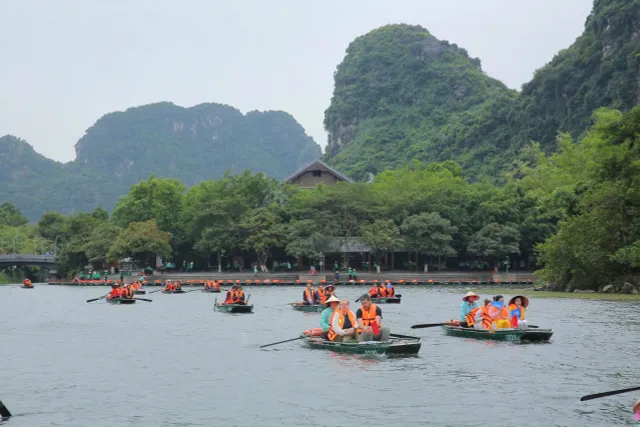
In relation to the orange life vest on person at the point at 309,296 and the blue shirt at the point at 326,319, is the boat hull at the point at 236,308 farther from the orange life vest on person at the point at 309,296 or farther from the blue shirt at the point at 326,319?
the blue shirt at the point at 326,319

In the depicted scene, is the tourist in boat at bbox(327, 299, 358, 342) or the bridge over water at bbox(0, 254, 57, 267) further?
the bridge over water at bbox(0, 254, 57, 267)

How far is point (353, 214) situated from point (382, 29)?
126205 mm

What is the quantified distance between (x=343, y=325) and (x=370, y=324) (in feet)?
2.50

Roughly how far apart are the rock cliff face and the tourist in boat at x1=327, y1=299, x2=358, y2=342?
84157 mm

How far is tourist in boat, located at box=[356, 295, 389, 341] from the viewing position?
2339 centimetres

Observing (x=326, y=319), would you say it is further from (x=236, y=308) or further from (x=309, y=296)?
(x=309, y=296)

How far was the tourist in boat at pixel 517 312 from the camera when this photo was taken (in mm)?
26188

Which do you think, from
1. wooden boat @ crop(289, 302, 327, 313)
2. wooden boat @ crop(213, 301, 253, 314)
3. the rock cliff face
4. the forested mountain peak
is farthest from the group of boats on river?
the forested mountain peak

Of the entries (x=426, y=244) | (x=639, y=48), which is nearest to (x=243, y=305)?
(x=426, y=244)

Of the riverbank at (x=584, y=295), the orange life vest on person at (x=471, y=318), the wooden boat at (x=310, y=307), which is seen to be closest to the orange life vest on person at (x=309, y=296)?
A: the wooden boat at (x=310, y=307)

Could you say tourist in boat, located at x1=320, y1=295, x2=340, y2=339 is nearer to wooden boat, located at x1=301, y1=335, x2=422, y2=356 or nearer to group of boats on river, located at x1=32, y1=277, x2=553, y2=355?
group of boats on river, located at x1=32, y1=277, x2=553, y2=355

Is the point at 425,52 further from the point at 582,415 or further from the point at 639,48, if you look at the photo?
the point at 582,415

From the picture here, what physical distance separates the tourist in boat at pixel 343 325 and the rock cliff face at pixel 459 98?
8416 cm

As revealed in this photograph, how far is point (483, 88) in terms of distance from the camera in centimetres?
16450
